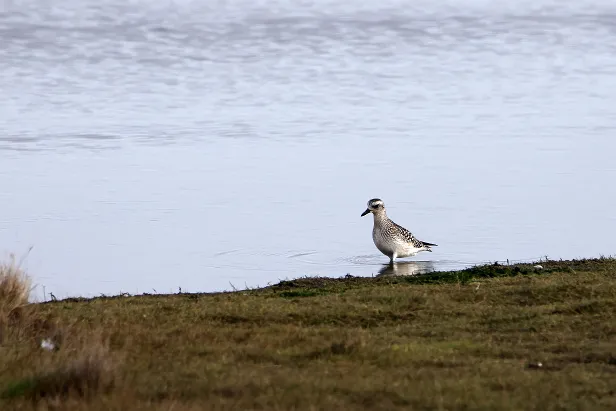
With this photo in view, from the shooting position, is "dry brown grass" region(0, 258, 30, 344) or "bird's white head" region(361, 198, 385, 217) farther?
"bird's white head" region(361, 198, 385, 217)

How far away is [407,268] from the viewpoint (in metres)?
17.1

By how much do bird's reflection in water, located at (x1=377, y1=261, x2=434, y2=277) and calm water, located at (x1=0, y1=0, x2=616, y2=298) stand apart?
10 cm

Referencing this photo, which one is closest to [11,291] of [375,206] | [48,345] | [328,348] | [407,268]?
[48,345]

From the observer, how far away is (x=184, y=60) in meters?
36.4

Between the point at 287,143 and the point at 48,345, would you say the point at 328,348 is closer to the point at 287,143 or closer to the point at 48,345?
the point at 48,345

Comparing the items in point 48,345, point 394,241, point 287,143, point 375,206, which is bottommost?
point 48,345

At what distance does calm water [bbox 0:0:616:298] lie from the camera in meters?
17.5

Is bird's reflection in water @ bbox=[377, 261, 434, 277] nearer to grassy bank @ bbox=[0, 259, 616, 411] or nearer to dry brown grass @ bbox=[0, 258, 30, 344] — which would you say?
grassy bank @ bbox=[0, 259, 616, 411]

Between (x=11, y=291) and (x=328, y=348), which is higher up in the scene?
(x=11, y=291)

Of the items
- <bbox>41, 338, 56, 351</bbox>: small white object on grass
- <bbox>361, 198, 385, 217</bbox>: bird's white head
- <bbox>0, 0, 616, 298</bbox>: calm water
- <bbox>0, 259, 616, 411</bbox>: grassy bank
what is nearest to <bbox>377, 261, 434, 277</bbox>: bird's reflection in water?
<bbox>0, 0, 616, 298</bbox>: calm water

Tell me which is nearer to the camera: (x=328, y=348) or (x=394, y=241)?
(x=328, y=348)

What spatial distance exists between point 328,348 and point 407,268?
25.0ft

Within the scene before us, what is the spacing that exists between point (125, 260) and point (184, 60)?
66.2 feet

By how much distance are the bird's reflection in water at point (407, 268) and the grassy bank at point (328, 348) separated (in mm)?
2755
